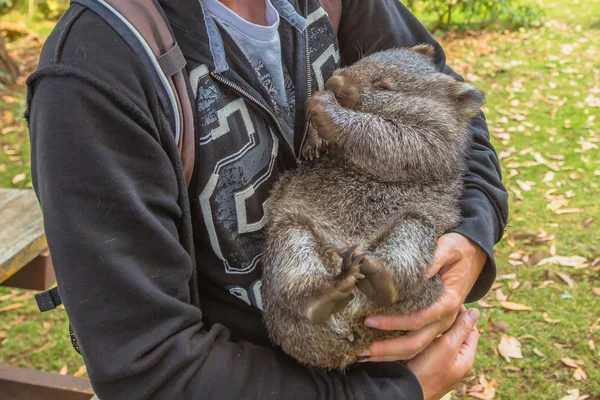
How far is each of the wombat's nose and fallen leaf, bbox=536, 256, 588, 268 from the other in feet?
13.7

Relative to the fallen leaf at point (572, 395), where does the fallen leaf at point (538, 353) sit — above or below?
below

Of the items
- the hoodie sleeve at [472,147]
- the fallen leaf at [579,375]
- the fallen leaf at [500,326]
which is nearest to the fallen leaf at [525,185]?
the fallen leaf at [500,326]

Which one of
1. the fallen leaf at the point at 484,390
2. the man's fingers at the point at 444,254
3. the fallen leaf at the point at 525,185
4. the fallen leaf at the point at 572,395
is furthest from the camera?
the fallen leaf at the point at 525,185

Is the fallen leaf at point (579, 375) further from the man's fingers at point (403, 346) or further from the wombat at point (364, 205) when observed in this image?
the man's fingers at point (403, 346)

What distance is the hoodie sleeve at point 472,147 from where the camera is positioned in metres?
2.68

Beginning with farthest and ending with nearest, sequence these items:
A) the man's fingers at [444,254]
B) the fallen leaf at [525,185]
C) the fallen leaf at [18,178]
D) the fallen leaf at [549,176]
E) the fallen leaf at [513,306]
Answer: the fallen leaf at [549,176] < the fallen leaf at [525,185] < the fallen leaf at [18,178] < the fallen leaf at [513,306] < the man's fingers at [444,254]

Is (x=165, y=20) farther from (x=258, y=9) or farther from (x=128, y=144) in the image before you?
(x=258, y=9)

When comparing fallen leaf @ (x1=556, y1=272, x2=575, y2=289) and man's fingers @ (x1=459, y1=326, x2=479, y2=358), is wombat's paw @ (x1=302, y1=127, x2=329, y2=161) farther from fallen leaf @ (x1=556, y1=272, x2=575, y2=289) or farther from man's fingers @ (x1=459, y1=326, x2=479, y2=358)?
fallen leaf @ (x1=556, y1=272, x2=575, y2=289)

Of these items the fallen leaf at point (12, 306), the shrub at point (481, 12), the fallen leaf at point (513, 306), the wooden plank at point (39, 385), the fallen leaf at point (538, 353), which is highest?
the wooden plank at point (39, 385)

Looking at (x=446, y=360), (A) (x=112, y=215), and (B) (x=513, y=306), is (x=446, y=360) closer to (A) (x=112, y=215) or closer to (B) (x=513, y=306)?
(A) (x=112, y=215)

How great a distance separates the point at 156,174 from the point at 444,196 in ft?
4.90

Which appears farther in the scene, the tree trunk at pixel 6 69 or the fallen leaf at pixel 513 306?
the tree trunk at pixel 6 69

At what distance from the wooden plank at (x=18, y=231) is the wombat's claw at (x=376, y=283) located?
7.32 ft

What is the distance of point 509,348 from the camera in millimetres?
5270
